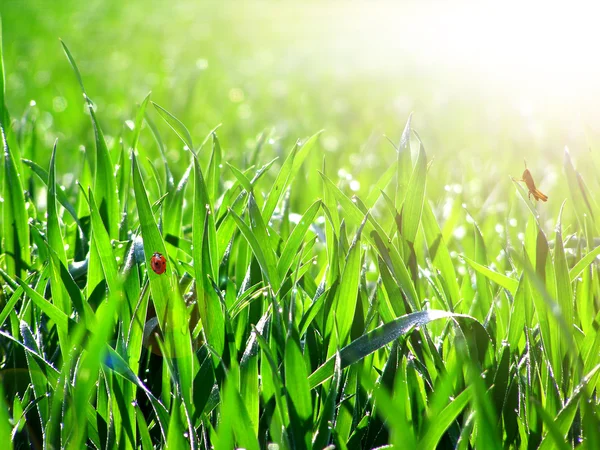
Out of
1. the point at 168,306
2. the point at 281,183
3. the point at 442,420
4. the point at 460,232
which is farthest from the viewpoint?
the point at 460,232

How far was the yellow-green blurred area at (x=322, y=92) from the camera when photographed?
2.31 m

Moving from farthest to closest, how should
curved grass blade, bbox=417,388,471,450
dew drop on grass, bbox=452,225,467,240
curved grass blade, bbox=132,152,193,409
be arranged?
dew drop on grass, bbox=452,225,467,240 → curved grass blade, bbox=132,152,193,409 → curved grass blade, bbox=417,388,471,450

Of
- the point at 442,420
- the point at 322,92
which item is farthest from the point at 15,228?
the point at 322,92

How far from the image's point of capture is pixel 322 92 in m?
4.03

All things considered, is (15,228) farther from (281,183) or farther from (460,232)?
(460,232)

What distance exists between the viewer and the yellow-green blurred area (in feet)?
7.58

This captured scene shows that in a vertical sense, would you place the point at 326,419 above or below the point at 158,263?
below

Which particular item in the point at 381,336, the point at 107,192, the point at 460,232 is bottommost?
the point at 460,232

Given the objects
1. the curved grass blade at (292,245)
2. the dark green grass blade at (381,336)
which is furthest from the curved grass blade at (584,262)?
the curved grass blade at (292,245)

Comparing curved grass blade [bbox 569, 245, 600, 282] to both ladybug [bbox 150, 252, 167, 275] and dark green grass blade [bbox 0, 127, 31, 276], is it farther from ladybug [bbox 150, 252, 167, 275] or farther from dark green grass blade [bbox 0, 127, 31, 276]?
dark green grass blade [bbox 0, 127, 31, 276]

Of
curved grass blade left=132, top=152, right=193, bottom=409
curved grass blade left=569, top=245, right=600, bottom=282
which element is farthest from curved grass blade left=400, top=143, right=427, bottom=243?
curved grass blade left=132, top=152, right=193, bottom=409

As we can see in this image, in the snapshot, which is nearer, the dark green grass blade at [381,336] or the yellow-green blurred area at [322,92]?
the dark green grass blade at [381,336]

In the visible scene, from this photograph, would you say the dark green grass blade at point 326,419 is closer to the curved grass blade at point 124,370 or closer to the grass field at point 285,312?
the grass field at point 285,312

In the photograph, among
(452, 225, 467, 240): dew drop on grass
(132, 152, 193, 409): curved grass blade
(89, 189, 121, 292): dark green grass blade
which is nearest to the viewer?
(132, 152, 193, 409): curved grass blade
